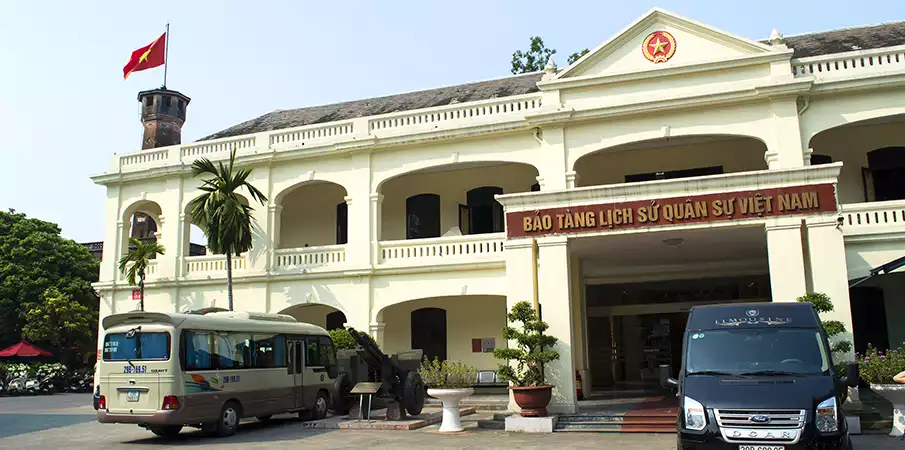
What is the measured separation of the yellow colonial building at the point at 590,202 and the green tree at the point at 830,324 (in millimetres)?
542

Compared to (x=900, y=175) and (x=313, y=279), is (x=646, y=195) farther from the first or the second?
(x=313, y=279)

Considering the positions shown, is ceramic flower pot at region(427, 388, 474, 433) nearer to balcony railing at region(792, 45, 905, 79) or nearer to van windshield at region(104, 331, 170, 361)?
van windshield at region(104, 331, 170, 361)

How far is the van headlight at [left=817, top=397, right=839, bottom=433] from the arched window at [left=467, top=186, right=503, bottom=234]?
13689mm

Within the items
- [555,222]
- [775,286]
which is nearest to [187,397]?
[555,222]

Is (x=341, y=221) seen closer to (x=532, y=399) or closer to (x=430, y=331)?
(x=430, y=331)

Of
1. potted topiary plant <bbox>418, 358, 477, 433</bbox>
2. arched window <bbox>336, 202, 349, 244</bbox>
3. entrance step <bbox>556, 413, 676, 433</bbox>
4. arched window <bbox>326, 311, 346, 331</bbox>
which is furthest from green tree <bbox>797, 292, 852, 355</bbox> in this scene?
arched window <bbox>326, 311, 346, 331</bbox>

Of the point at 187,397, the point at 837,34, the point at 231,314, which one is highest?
the point at 837,34

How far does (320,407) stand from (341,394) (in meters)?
0.55

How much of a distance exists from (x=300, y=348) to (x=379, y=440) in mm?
3985

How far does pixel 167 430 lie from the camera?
14.3 metres

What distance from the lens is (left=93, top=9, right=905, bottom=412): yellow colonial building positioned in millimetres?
14891

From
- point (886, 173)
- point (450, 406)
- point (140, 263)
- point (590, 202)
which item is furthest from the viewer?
point (140, 263)

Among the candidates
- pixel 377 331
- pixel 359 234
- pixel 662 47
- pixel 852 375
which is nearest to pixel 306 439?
pixel 377 331

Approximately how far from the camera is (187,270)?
22.1 m
